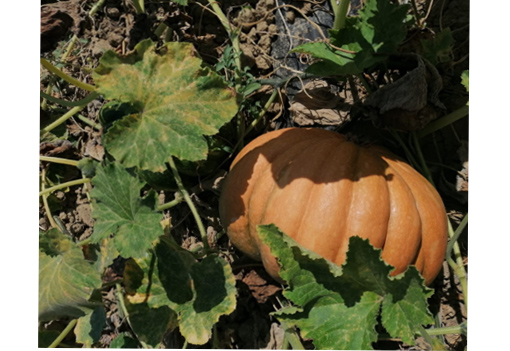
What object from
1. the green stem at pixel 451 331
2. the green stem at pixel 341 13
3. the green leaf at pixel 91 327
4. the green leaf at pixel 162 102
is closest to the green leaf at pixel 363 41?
the green stem at pixel 341 13

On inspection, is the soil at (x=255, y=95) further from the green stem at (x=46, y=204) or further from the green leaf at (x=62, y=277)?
the green leaf at (x=62, y=277)

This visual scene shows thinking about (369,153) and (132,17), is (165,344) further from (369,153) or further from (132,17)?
(132,17)

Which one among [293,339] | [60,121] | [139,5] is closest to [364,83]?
[293,339]

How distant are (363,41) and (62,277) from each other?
1.10m

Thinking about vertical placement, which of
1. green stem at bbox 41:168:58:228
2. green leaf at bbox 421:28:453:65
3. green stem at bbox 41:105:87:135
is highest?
green leaf at bbox 421:28:453:65

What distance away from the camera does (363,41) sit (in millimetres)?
1587

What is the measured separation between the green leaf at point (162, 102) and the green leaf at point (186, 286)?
33 cm

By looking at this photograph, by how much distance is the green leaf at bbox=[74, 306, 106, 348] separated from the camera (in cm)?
182

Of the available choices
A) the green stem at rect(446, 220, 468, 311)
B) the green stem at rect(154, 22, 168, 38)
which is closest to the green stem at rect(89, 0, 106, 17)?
the green stem at rect(154, 22, 168, 38)

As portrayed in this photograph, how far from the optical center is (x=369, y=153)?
161 centimetres

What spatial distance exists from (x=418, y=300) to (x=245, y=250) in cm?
56

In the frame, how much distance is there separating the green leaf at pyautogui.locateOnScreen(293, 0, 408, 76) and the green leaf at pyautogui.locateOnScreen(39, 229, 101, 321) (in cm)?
87

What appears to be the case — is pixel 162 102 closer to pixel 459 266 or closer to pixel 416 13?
pixel 416 13

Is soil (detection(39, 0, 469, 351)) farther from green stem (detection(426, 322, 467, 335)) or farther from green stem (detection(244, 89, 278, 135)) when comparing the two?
green stem (detection(426, 322, 467, 335))
